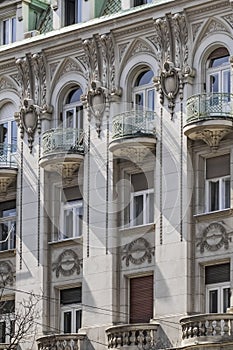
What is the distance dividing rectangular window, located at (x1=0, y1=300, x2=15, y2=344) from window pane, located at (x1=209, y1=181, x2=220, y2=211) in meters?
8.87

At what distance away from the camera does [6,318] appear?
184ft

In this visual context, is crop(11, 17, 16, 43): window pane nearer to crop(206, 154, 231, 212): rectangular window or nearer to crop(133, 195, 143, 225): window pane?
crop(133, 195, 143, 225): window pane

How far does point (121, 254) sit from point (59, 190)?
405 cm

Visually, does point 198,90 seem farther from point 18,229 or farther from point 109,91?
point 18,229

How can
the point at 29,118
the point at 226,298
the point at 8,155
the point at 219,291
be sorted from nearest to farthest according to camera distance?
the point at 226,298 → the point at 219,291 → the point at 29,118 → the point at 8,155

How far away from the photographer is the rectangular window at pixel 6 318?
183 ft

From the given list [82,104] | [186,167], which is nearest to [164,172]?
[186,167]

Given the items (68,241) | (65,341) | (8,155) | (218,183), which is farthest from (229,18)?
(65,341)

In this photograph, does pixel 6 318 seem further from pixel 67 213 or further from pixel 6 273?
pixel 67 213

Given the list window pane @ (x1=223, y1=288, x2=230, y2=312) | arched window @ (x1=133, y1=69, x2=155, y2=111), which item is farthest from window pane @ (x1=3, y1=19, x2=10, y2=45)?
window pane @ (x1=223, y1=288, x2=230, y2=312)

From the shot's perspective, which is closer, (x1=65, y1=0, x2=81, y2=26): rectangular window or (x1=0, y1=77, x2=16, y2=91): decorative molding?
(x1=65, y1=0, x2=81, y2=26): rectangular window

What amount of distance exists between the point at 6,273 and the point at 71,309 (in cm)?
331

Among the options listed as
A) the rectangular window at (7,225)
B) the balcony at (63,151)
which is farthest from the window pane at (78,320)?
the balcony at (63,151)

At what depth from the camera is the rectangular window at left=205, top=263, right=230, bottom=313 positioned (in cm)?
5047
